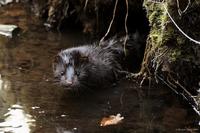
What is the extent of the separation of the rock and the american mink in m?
1.93

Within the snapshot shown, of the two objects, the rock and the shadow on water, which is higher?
the rock

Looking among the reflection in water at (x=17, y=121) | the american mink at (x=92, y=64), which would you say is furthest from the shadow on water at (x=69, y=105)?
the american mink at (x=92, y=64)

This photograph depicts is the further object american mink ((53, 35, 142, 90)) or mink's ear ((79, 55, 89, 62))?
mink's ear ((79, 55, 89, 62))

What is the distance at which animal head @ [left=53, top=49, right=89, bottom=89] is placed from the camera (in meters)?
5.62

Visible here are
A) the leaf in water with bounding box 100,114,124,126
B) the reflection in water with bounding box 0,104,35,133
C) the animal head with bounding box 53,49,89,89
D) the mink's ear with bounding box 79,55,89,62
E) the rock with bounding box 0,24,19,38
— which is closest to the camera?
the reflection in water with bounding box 0,104,35,133

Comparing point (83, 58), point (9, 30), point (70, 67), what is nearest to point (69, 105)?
point (70, 67)

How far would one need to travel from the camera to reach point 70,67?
19.0ft

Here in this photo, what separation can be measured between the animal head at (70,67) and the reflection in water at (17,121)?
27.9 inches

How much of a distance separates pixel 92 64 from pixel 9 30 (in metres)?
2.36

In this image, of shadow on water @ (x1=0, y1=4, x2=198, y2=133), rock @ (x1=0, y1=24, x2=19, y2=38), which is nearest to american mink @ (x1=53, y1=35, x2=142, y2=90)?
shadow on water @ (x1=0, y1=4, x2=198, y2=133)

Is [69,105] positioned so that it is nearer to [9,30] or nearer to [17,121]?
[17,121]

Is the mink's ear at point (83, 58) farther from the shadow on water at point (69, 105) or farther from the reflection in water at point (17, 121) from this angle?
the reflection in water at point (17, 121)

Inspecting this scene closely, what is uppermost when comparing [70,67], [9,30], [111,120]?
[9,30]

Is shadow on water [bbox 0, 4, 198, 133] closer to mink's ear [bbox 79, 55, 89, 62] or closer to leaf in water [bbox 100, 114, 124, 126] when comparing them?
leaf in water [bbox 100, 114, 124, 126]
